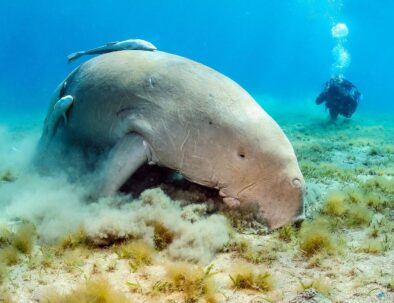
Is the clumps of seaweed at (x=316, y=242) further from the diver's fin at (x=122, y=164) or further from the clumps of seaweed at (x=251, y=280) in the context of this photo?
the diver's fin at (x=122, y=164)

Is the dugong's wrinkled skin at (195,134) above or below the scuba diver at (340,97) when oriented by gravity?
below

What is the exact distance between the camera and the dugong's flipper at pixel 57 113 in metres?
5.97

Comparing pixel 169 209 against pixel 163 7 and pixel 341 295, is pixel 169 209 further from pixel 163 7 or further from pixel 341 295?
pixel 163 7

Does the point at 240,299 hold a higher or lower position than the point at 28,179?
lower

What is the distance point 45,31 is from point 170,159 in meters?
192

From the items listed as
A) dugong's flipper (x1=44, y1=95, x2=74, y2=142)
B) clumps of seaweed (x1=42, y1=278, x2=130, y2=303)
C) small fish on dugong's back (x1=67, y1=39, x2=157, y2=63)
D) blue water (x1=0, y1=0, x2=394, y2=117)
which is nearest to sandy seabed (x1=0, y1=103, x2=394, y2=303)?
clumps of seaweed (x1=42, y1=278, x2=130, y2=303)

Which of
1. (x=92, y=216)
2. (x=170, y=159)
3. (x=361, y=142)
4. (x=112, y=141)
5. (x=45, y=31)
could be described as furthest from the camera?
(x=45, y=31)

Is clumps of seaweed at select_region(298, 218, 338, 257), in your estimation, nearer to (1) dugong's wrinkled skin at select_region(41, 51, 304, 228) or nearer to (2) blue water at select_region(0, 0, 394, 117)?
(1) dugong's wrinkled skin at select_region(41, 51, 304, 228)

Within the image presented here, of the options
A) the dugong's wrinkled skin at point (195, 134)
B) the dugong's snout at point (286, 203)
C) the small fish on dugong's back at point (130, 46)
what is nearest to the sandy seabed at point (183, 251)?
the dugong's snout at point (286, 203)

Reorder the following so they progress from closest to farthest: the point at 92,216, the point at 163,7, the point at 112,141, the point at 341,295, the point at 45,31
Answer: the point at 341,295 → the point at 92,216 → the point at 112,141 → the point at 163,7 → the point at 45,31

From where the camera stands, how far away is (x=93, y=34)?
177 meters

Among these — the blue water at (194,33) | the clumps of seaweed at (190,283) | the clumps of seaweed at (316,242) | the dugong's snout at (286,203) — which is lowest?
the clumps of seaweed at (190,283)

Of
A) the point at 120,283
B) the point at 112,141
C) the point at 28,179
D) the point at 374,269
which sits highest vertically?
the point at 112,141

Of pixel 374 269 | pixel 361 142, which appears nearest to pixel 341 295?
pixel 374 269
